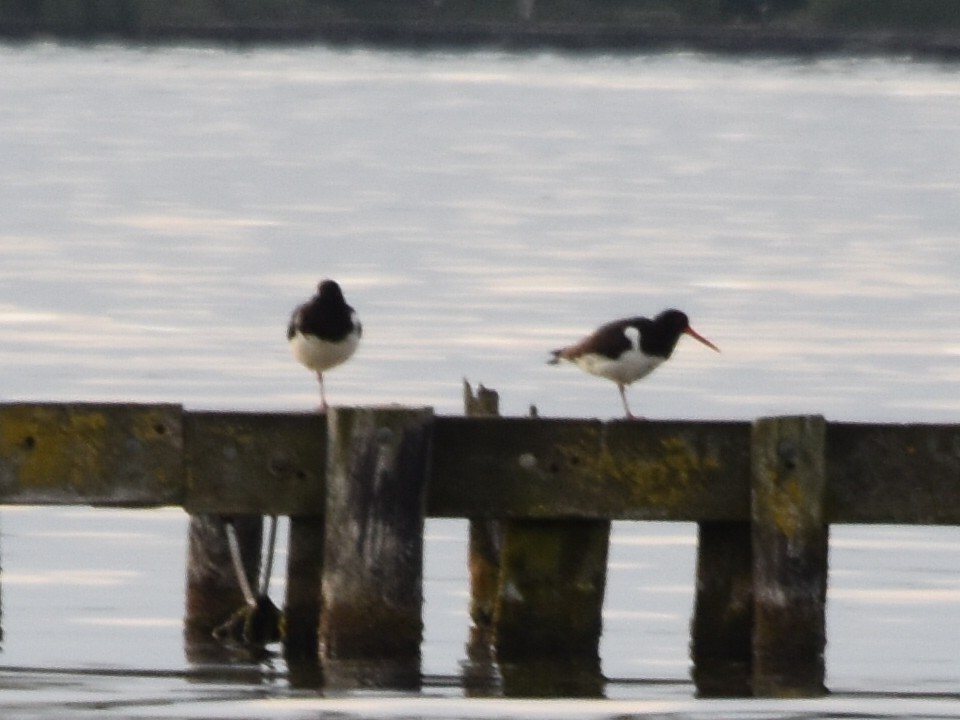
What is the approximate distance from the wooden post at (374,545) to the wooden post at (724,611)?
1.21 meters

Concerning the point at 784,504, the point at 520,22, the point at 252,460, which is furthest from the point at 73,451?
the point at 520,22

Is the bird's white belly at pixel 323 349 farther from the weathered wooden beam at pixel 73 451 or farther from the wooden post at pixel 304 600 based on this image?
the weathered wooden beam at pixel 73 451

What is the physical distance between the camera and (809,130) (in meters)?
86.7

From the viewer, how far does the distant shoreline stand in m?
121

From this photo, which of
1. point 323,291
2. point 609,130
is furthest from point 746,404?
point 609,130

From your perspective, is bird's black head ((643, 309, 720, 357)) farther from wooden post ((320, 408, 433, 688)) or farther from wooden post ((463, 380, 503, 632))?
wooden post ((320, 408, 433, 688))

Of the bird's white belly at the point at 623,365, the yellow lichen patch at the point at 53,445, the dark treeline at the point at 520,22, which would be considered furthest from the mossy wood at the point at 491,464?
the dark treeline at the point at 520,22

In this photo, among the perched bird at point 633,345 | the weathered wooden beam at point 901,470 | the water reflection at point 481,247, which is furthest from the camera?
the water reflection at point 481,247

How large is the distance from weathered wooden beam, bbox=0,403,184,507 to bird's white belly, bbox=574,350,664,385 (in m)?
3.14

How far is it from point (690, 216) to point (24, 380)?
85.1 ft

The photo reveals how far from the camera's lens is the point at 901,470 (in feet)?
35.4

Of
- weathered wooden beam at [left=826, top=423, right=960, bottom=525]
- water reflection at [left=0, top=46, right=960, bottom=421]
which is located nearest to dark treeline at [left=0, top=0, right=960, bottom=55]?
water reflection at [left=0, top=46, right=960, bottom=421]

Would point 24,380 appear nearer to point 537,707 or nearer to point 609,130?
point 537,707

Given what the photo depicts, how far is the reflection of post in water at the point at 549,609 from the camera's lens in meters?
11.2
